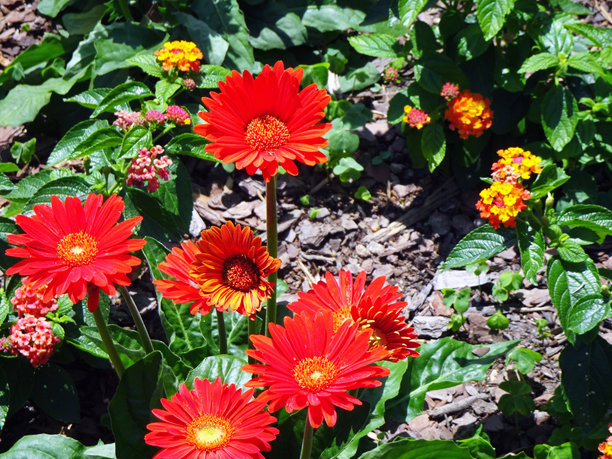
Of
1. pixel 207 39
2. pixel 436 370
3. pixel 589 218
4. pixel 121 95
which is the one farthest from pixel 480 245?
pixel 207 39

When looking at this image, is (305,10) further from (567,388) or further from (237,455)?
(237,455)

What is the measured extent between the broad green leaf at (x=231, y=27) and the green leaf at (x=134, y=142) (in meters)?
1.23

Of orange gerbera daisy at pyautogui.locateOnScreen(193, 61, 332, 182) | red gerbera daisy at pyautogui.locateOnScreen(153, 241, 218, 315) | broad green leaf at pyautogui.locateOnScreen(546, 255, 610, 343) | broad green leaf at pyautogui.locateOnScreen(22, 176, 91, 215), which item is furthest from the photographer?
broad green leaf at pyautogui.locateOnScreen(22, 176, 91, 215)

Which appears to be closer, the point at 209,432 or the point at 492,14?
the point at 209,432

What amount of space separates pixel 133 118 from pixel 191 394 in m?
1.59

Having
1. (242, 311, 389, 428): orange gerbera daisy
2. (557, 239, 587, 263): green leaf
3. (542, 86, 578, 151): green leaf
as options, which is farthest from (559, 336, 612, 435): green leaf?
(242, 311, 389, 428): orange gerbera daisy

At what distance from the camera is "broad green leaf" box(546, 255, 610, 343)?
8.36 feet

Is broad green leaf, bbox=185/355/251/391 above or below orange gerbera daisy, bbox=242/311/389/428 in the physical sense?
above

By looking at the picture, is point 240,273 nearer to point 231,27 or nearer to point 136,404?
point 136,404

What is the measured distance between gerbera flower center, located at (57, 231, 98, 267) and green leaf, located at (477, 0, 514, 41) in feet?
7.72

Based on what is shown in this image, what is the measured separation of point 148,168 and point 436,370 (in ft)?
5.30

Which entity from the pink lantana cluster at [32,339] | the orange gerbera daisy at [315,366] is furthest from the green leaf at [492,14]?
the pink lantana cluster at [32,339]

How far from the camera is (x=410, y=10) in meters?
3.26

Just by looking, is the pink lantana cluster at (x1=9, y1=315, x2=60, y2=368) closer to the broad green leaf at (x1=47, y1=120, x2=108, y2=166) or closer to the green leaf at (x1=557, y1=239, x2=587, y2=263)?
the broad green leaf at (x1=47, y1=120, x2=108, y2=166)
